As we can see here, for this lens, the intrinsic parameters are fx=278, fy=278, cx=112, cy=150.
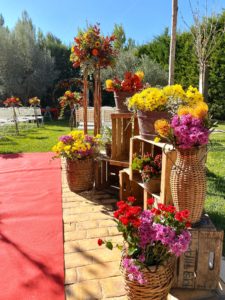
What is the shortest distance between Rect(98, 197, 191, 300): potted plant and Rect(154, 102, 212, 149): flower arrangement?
38 centimetres

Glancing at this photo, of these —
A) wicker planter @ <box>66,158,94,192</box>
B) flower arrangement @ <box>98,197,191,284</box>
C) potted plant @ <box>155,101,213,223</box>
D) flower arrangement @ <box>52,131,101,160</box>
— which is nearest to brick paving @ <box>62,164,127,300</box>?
wicker planter @ <box>66,158,94,192</box>

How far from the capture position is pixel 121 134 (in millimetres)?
2992

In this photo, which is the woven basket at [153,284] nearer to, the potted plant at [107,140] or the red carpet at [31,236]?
the red carpet at [31,236]

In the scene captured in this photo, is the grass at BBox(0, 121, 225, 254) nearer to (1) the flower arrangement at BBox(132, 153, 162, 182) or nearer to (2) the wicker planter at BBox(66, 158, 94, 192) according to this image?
(1) the flower arrangement at BBox(132, 153, 162, 182)

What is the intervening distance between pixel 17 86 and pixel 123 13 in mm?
10123

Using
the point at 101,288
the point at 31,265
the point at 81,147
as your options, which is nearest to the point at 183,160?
the point at 101,288

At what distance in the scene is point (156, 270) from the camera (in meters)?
1.40

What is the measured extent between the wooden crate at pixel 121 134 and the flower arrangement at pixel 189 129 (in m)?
1.28

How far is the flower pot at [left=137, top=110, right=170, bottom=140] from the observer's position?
6.65 ft

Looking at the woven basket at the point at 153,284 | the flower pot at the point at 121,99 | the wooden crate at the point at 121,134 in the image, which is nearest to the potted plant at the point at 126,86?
the flower pot at the point at 121,99

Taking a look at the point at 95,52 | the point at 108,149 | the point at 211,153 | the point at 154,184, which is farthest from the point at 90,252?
the point at 211,153

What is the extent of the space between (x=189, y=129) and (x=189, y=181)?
0.30m

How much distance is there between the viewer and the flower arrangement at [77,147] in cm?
315

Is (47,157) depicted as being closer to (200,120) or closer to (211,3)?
(200,120)
